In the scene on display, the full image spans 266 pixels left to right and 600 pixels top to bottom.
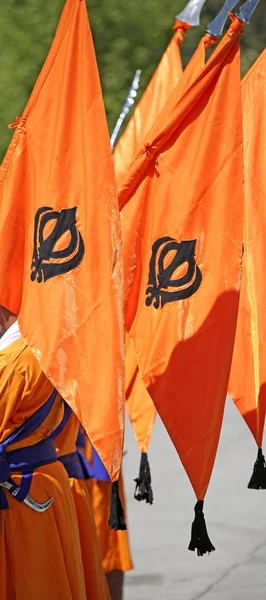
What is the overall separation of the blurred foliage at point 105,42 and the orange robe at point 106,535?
6027mm

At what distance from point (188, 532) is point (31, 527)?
3543 millimetres

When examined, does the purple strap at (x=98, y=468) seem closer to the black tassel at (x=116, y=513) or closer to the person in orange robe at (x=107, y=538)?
the person in orange robe at (x=107, y=538)

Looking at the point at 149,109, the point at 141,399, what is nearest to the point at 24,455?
the point at 141,399

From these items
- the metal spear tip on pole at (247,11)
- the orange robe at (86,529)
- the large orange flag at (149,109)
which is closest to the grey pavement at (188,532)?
the large orange flag at (149,109)

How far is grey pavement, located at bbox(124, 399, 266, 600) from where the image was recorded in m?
6.44

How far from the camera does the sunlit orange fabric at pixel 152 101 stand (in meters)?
5.83

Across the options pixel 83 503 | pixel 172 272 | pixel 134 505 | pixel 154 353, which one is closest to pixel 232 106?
pixel 172 272

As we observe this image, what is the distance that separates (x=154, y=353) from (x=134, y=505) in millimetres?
3919

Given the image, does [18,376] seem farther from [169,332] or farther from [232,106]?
[232,106]

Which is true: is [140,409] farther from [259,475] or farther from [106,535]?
[259,475]

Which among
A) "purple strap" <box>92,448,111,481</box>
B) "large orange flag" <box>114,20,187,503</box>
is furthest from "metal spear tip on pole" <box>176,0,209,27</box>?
"purple strap" <box>92,448,111,481</box>

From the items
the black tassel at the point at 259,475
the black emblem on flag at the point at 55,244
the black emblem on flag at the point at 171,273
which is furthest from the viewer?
the black tassel at the point at 259,475

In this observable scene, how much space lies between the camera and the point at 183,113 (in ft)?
14.8

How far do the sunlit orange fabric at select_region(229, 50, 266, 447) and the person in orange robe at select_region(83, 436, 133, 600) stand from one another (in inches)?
39.2
